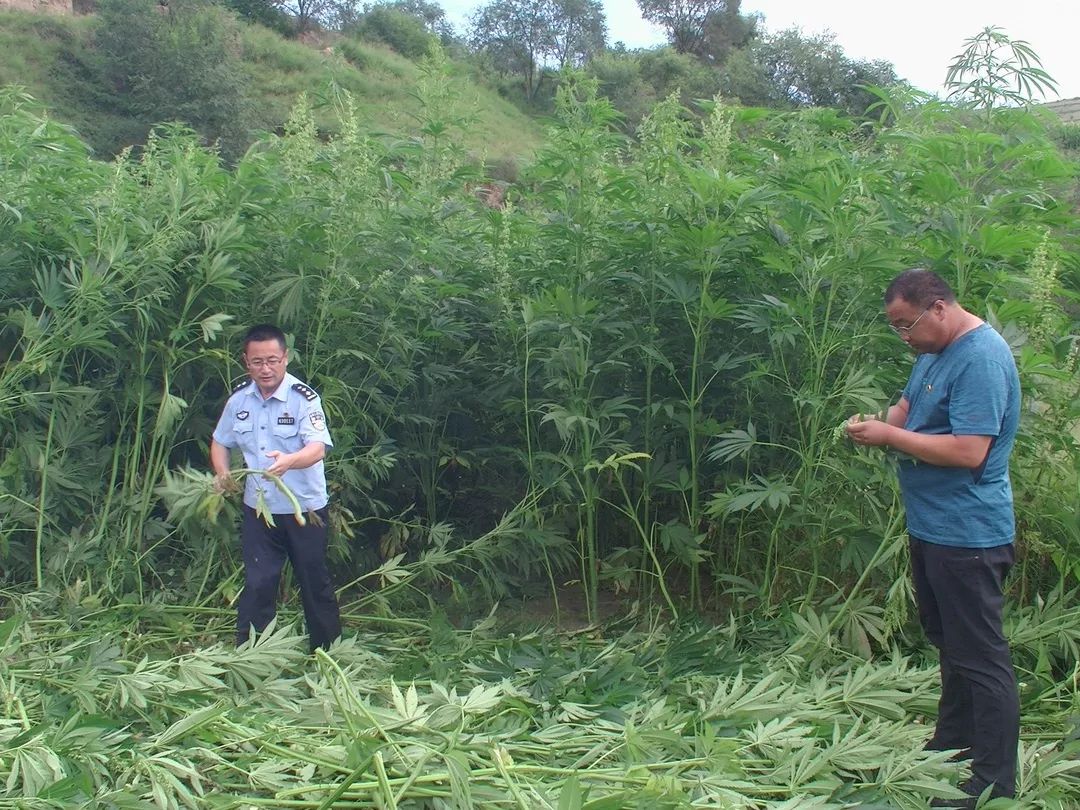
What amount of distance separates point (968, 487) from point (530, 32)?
50862 millimetres

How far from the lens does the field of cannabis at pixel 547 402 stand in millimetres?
3689

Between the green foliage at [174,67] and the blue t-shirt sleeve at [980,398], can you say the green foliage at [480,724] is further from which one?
the green foliage at [174,67]

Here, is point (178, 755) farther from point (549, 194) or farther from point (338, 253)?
point (549, 194)

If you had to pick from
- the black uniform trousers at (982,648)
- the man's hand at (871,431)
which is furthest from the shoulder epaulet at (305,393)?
the black uniform trousers at (982,648)

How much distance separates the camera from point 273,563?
3.93 metres

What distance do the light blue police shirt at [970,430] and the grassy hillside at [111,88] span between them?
1952 cm

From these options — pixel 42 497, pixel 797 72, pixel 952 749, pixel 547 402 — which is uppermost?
pixel 797 72

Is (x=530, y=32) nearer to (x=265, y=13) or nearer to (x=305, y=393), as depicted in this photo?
(x=265, y=13)

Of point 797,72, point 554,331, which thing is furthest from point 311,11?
point 554,331

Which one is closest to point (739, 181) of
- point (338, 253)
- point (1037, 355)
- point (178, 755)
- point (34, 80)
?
point (1037, 355)

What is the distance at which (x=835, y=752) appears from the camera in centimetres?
286

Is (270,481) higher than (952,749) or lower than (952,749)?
higher

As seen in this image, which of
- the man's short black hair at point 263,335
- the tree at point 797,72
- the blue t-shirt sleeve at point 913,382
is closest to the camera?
the blue t-shirt sleeve at point 913,382

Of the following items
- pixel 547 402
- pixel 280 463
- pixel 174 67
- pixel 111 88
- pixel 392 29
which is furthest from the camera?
pixel 392 29
